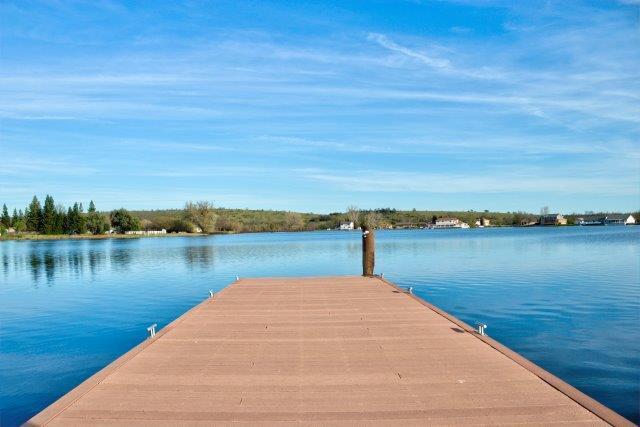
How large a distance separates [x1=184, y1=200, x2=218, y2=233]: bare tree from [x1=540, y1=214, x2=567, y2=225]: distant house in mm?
86982

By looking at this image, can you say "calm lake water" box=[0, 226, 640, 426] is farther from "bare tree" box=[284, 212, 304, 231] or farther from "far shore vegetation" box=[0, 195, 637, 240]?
"bare tree" box=[284, 212, 304, 231]

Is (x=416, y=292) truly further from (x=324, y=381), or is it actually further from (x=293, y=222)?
(x=293, y=222)

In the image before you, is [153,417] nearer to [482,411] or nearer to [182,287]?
[482,411]

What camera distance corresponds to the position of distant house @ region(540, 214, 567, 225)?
124 meters

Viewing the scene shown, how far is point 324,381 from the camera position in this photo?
Result: 14.3ft

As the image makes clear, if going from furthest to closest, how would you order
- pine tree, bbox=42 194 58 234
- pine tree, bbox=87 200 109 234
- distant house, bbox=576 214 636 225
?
1. distant house, bbox=576 214 636 225
2. pine tree, bbox=87 200 109 234
3. pine tree, bbox=42 194 58 234

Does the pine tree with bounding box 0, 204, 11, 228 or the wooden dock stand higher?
the pine tree with bounding box 0, 204, 11, 228

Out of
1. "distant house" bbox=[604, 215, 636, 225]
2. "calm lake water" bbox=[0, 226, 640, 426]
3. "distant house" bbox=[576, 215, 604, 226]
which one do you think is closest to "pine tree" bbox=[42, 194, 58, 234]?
"calm lake water" bbox=[0, 226, 640, 426]

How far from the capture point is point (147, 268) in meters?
23.2

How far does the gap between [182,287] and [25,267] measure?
14.5m

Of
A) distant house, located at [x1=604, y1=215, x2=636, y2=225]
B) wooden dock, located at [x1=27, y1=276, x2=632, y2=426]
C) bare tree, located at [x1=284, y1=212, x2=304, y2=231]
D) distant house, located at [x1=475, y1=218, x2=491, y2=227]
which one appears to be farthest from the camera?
distant house, located at [x1=475, y1=218, x2=491, y2=227]

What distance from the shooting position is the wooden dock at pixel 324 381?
3549mm

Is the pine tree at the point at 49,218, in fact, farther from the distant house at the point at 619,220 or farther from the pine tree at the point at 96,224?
the distant house at the point at 619,220

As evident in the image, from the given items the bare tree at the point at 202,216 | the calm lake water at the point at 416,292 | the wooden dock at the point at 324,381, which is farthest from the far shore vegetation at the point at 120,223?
the wooden dock at the point at 324,381
